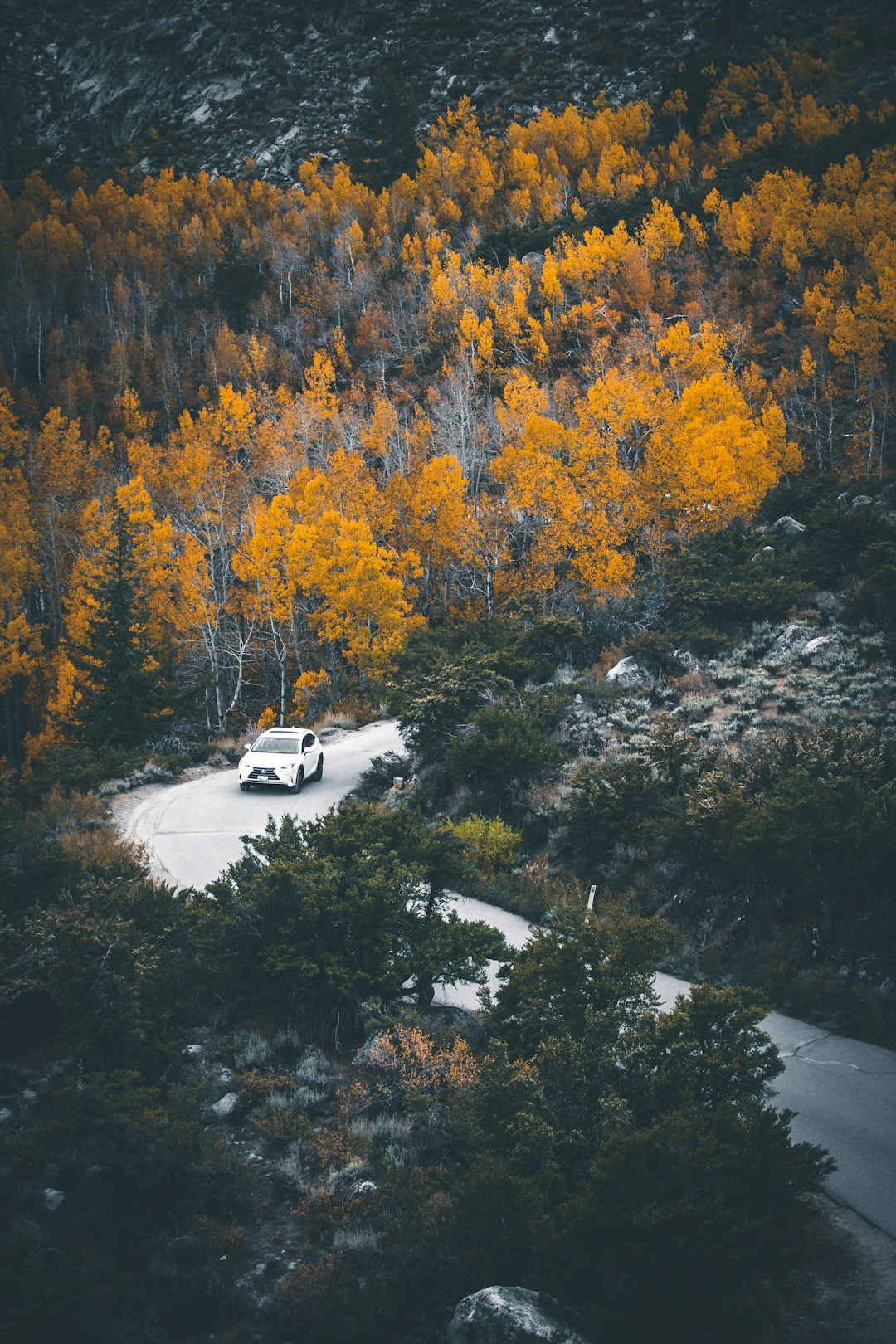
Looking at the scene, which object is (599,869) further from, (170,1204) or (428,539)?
(428,539)

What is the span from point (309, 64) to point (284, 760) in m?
137

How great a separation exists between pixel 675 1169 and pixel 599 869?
25.9 feet

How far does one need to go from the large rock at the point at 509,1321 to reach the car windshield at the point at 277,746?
→ 14.8 m

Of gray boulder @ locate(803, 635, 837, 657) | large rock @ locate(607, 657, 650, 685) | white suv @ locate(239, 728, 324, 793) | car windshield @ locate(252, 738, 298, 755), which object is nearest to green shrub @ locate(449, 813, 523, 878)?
white suv @ locate(239, 728, 324, 793)

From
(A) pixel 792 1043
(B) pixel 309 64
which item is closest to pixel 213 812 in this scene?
(A) pixel 792 1043

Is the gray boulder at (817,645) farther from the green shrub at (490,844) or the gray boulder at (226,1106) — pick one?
the gray boulder at (226,1106)

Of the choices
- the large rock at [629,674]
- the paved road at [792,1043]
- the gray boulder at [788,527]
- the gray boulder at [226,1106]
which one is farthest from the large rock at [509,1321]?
the gray boulder at [788,527]

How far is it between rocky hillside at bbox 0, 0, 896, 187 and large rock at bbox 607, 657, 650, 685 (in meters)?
81.2

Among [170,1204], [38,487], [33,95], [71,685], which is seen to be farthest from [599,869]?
[33,95]

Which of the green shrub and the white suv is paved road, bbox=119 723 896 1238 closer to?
the white suv

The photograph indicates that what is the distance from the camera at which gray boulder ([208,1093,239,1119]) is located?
7125mm

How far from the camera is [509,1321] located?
13.4 ft

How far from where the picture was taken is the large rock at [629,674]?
62.5 ft

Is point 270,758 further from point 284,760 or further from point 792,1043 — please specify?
point 792,1043
